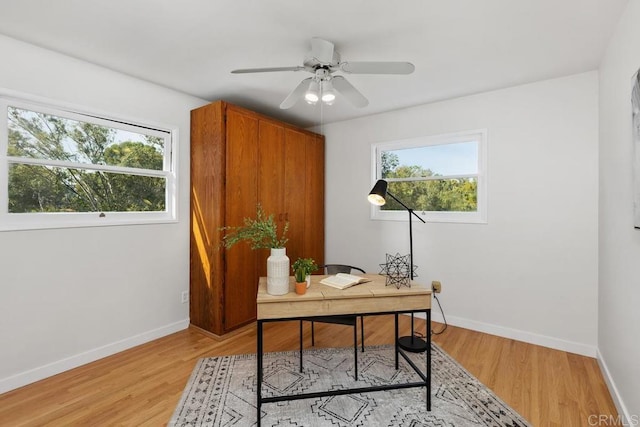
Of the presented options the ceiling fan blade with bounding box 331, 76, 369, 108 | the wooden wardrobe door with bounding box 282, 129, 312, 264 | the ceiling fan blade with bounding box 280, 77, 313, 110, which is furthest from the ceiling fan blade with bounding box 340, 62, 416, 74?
the wooden wardrobe door with bounding box 282, 129, 312, 264

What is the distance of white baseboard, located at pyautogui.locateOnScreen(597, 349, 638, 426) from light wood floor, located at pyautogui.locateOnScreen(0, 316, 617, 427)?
0.14 feet

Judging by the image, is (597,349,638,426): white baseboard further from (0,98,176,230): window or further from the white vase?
(0,98,176,230): window

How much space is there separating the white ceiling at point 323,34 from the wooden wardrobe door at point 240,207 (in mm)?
507

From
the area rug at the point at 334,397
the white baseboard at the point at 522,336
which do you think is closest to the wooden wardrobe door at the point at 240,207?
the area rug at the point at 334,397

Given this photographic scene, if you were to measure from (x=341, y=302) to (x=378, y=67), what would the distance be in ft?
4.90

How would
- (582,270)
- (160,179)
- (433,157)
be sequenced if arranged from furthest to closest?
(433,157), (160,179), (582,270)

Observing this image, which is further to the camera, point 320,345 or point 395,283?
point 320,345

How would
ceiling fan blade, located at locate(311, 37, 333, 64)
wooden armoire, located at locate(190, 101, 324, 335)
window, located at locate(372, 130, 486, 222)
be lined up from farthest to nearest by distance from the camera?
window, located at locate(372, 130, 486, 222), wooden armoire, located at locate(190, 101, 324, 335), ceiling fan blade, located at locate(311, 37, 333, 64)

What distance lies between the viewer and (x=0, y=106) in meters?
2.14

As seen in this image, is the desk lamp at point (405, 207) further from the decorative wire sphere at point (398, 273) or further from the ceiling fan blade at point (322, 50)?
the ceiling fan blade at point (322, 50)

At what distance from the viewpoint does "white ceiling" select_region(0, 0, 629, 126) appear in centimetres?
181

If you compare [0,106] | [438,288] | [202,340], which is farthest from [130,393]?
[438,288]

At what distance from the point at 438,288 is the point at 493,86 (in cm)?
207

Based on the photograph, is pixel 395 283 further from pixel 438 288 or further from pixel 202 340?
pixel 202 340
